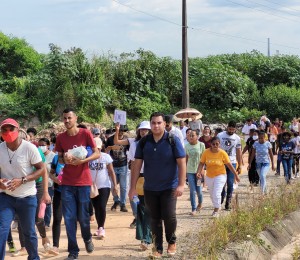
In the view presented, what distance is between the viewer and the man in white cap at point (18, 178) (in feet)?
22.2

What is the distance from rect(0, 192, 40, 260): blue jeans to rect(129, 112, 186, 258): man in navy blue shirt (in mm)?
1503

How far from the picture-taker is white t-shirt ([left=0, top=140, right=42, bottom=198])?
6.80 metres

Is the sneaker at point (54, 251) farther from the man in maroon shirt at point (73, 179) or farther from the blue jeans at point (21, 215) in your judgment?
the blue jeans at point (21, 215)

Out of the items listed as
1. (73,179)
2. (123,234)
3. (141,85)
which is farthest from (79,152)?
(141,85)

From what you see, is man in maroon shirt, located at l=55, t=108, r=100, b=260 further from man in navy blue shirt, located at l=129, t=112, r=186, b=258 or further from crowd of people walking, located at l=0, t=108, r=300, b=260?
man in navy blue shirt, located at l=129, t=112, r=186, b=258

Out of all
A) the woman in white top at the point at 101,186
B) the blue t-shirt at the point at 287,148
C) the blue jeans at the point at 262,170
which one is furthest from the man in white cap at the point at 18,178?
the blue t-shirt at the point at 287,148

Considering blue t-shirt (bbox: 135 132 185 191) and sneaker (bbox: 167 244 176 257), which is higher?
blue t-shirt (bbox: 135 132 185 191)

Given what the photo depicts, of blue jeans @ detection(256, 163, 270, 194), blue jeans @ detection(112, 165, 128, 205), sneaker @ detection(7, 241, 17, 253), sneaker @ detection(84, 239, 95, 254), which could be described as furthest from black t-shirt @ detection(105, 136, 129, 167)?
sneaker @ detection(84, 239, 95, 254)

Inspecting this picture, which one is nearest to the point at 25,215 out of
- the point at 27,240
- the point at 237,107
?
the point at 27,240

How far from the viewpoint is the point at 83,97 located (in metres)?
25.5

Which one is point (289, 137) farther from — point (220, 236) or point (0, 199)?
point (0, 199)

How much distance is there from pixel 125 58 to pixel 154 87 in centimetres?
252

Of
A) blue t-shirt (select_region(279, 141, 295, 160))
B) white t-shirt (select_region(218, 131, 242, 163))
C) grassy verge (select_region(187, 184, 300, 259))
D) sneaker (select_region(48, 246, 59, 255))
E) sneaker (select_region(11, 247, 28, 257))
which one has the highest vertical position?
white t-shirt (select_region(218, 131, 242, 163))

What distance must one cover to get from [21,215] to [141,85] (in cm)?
2288
